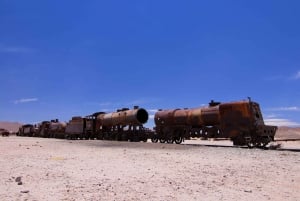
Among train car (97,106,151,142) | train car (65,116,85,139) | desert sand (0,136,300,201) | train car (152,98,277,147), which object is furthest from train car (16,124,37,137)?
desert sand (0,136,300,201)

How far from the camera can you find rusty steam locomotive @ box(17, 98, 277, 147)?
2673 centimetres

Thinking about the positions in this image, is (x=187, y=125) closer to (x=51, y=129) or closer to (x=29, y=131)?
(x=51, y=129)

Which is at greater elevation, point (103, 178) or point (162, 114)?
point (162, 114)

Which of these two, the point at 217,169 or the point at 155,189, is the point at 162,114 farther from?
the point at 155,189

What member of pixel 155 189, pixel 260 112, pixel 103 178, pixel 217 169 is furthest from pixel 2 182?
pixel 260 112

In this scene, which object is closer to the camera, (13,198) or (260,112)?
(13,198)

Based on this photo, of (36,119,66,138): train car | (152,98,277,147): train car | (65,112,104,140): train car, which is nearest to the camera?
(152,98,277,147): train car

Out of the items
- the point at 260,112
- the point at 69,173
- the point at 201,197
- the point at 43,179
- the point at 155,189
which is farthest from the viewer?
the point at 260,112

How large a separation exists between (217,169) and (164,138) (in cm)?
2147

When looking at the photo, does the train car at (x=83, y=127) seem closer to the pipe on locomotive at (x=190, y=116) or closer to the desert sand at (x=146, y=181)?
the pipe on locomotive at (x=190, y=116)

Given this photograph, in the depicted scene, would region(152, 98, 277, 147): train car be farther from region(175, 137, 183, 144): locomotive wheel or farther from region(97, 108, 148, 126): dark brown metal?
region(97, 108, 148, 126): dark brown metal

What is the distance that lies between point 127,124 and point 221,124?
14061 mm

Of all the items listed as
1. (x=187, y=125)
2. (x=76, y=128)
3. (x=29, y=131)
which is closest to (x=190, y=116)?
(x=187, y=125)

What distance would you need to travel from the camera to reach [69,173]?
11.5 metres
